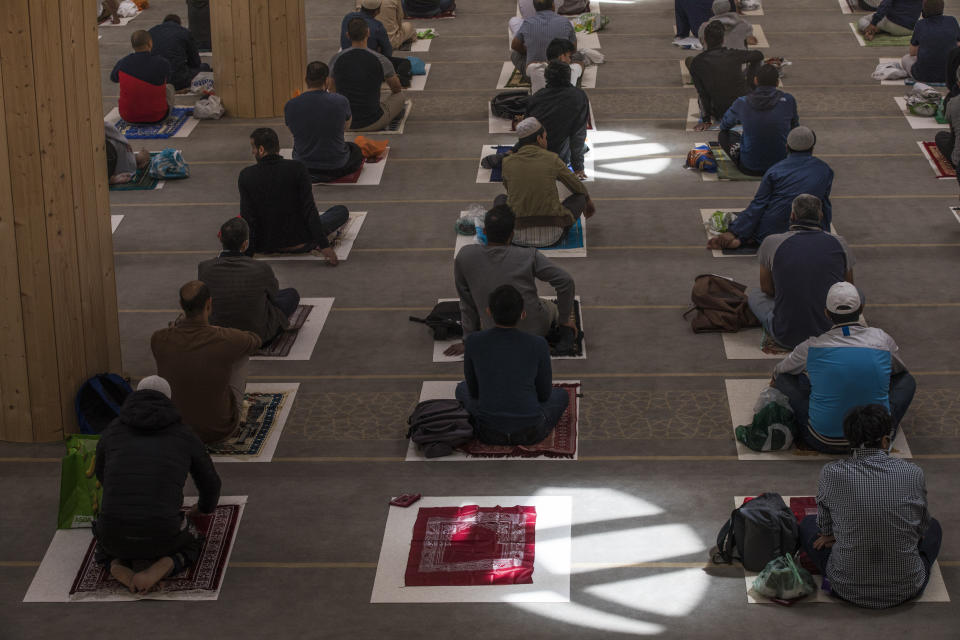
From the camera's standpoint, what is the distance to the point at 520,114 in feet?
40.2

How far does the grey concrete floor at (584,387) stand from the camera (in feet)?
19.0

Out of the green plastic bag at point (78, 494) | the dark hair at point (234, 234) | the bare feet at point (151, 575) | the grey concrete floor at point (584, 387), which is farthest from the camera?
the dark hair at point (234, 234)

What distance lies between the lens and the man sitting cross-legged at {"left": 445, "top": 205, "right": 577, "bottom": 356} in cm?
759

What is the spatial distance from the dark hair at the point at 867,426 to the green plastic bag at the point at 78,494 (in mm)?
3615

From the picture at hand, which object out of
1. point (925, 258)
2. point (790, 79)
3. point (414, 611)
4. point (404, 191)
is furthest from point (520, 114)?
point (414, 611)

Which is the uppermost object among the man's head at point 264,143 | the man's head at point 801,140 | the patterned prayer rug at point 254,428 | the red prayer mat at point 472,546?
the man's head at point 801,140

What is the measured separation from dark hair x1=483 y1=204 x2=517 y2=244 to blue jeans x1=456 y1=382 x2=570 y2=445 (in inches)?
39.7

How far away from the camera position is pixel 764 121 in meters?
10.6

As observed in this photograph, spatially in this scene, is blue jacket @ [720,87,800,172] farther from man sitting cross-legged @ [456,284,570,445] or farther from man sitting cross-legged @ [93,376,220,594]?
man sitting cross-legged @ [93,376,220,594]

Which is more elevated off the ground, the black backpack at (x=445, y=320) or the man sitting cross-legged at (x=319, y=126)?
the man sitting cross-legged at (x=319, y=126)

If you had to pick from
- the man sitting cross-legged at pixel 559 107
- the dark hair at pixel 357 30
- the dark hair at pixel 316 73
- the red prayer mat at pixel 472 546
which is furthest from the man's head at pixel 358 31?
the red prayer mat at pixel 472 546

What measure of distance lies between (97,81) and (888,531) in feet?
15.6

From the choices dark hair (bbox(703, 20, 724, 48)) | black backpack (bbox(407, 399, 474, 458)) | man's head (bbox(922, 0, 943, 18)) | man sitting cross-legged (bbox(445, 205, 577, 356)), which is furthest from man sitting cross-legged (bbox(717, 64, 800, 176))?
black backpack (bbox(407, 399, 474, 458))

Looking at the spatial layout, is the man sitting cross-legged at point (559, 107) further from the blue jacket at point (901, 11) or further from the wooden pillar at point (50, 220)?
the blue jacket at point (901, 11)
